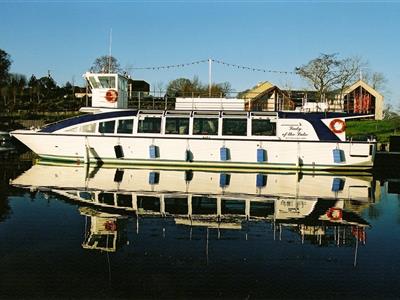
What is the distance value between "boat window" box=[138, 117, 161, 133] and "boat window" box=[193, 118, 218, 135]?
1677mm

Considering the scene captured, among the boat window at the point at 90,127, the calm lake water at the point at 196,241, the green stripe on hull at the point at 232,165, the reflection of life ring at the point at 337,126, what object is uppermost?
the reflection of life ring at the point at 337,126

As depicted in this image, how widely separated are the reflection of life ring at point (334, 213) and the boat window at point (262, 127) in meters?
8.82

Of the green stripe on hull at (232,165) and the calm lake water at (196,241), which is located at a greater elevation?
the green stripe on hull at (232,165)

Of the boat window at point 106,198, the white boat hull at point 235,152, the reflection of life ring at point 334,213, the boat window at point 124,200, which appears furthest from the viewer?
the white boat hull at point 235,152

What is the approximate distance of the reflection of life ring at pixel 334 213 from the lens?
9.51 meters

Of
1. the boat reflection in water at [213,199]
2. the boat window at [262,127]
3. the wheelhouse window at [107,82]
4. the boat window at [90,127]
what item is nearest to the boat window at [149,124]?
the boat window at [90,127]

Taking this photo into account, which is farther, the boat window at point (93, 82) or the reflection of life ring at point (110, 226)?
the boat window at point (93, 82)

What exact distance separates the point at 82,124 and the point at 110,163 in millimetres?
2217

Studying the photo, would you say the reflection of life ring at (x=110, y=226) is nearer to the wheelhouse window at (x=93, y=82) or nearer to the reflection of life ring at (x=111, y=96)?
the reflection of life ring at (x=111, y=96)

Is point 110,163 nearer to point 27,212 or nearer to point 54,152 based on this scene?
point 54,152

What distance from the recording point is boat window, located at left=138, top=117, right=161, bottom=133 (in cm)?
1956

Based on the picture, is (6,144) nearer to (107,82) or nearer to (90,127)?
(107,82)

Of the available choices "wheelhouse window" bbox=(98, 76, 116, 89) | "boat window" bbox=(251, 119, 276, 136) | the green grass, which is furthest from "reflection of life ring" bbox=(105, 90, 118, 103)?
the green grass

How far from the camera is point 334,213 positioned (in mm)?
10055
